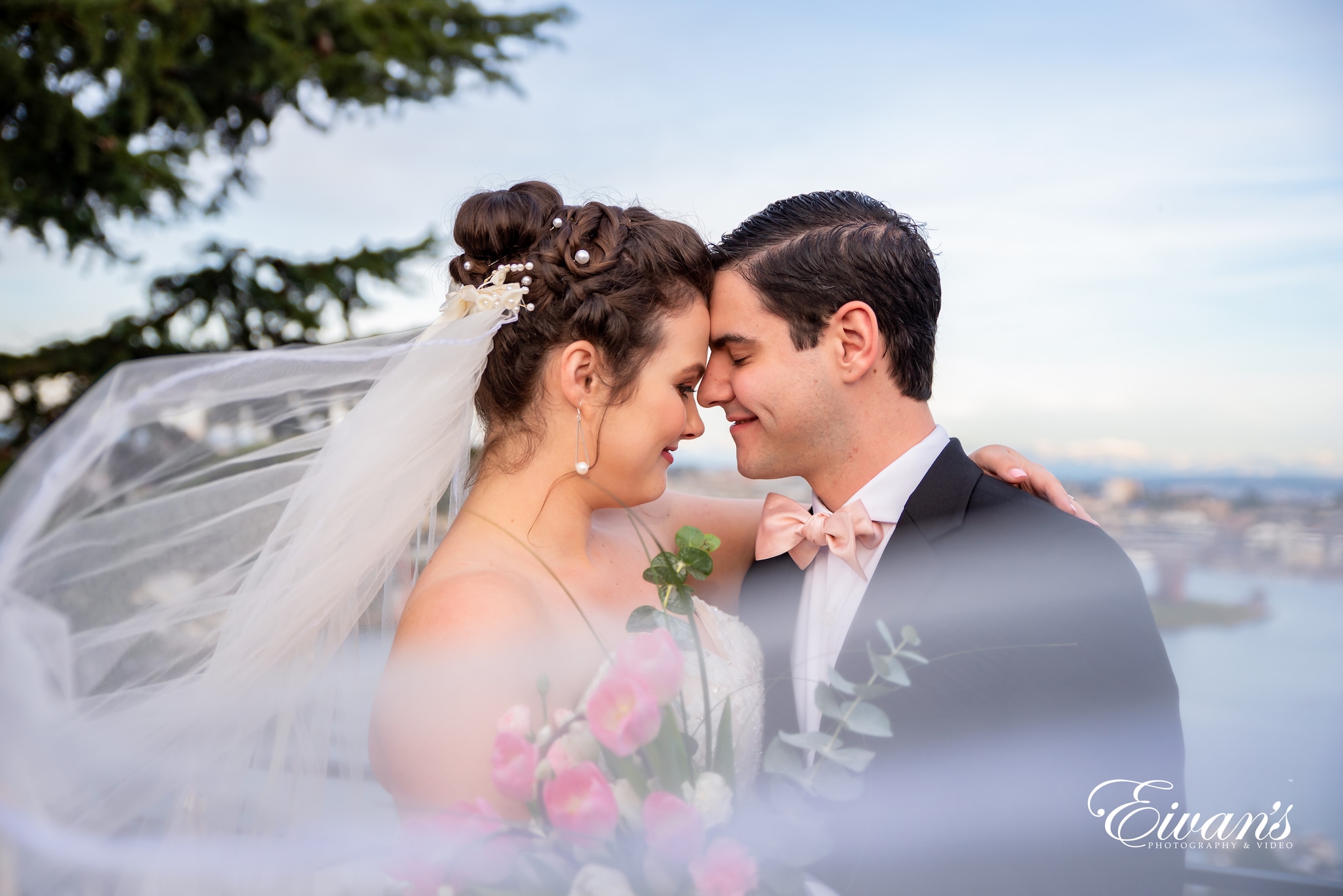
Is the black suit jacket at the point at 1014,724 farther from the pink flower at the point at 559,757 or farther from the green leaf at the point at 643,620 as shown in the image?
the pink flower at the point at 559,757

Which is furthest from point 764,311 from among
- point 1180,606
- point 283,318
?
point 283,318

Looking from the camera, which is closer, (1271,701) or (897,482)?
(897,482)

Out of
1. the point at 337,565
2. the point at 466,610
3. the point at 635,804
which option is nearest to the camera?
the point at 635,804

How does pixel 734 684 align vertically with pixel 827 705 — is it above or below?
below

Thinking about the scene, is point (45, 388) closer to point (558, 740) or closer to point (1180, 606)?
point (558, 740)

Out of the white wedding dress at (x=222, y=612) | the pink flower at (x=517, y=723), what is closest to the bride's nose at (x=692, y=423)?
the white wedding dress at (x=222, y=612)

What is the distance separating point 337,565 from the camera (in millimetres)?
2053

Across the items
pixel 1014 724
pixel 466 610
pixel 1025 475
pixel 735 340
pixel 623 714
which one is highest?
pixel 735 340

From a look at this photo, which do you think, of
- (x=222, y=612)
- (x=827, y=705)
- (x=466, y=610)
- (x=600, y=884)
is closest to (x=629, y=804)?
(x=600, y=884)

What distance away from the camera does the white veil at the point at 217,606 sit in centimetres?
175

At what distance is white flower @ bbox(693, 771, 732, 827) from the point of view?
126 centimetres

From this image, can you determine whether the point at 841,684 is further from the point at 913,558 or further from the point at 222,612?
the point at 222,612

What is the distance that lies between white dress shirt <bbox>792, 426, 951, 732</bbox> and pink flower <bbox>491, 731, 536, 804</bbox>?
1.15 m

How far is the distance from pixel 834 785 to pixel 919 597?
882 mm
